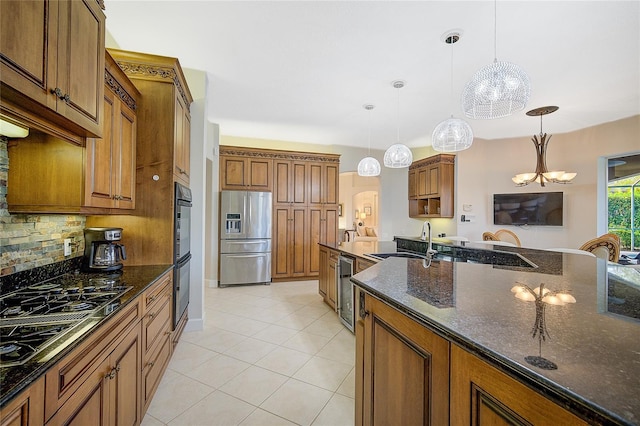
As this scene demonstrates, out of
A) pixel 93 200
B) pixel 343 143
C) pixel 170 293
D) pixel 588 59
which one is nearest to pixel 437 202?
pixel 343 143

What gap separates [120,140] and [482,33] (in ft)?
9.66

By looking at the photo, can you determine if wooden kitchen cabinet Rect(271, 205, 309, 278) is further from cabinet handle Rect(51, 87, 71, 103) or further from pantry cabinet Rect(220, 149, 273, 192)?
cabinet handle Rect(51, 87, 71, 103)

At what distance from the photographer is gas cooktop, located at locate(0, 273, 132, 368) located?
860 mm

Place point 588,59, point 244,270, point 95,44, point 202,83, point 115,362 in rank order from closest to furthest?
point 115,362 → point 95,44 → point 588,59 → point 202,83 → point 244,270

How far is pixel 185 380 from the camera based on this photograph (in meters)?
2.10

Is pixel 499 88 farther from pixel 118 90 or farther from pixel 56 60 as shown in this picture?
pixel 118 90

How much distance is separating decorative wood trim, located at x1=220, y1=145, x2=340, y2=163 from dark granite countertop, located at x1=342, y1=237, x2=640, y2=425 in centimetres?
395

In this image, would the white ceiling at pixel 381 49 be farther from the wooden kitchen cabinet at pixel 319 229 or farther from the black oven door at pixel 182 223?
the wooden kitchen cabinet at pixel 319 229

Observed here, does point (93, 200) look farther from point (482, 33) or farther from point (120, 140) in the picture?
point (482, 33)

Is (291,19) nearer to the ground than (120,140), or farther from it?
farther from it

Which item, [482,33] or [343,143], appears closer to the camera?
[482,33]

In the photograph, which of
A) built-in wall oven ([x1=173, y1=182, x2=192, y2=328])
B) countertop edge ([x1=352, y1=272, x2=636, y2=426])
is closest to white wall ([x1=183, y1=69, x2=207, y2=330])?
built-in wall oven ([x1=173, y1=182, x2=192, y2=328])

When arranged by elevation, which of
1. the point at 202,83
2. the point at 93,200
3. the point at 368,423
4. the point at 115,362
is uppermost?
the point at 202,83

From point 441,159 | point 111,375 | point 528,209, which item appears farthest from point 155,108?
point 528,209
